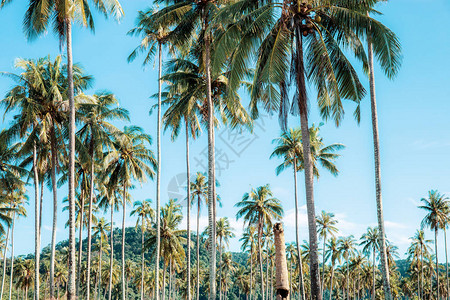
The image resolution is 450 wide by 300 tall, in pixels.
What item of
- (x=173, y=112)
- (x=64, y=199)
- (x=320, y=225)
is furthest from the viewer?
(x=320, y=225)

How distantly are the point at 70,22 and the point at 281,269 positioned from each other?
50.4ft

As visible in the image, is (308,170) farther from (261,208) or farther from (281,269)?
(261,208)

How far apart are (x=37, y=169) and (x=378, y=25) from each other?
24.4 meters

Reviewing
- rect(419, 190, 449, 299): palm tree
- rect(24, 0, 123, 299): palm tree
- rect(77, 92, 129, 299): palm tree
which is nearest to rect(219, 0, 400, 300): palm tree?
rect(24, 0, 123, 299): palm tree

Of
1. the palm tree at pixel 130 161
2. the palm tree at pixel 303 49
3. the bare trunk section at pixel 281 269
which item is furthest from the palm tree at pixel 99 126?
the bare trunk section at pixel 281 269

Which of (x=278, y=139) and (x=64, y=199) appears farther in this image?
(x=64, y=199)

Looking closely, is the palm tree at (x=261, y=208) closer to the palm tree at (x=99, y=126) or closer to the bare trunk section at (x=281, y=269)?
the palm tree at (x=99, y=126)

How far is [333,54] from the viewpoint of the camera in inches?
532

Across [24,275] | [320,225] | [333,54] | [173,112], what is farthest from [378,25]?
[24,275]

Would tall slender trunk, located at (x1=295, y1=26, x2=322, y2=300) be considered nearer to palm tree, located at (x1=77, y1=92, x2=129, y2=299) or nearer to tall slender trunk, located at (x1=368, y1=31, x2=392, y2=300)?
tall slender trunk, located at (x1=368, y1=31, x2=392, y2=300)

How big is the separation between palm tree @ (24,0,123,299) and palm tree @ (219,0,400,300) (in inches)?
316

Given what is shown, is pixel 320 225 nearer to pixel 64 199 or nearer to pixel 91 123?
pixel 64 199

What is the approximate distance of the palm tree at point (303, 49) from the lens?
1252 centimetres

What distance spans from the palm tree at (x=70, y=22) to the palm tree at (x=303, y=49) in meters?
8.03
